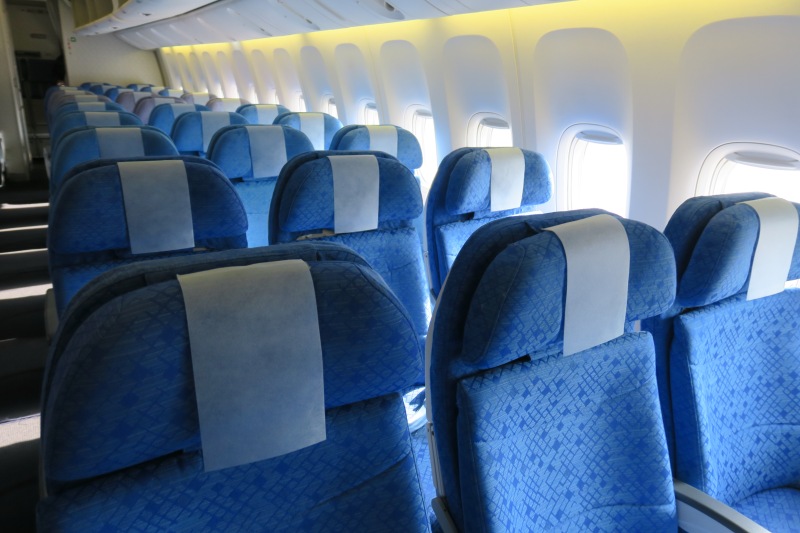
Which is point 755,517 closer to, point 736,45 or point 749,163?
point 749,163

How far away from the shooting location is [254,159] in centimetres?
351

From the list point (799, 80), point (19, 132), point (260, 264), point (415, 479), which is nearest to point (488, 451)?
point (415, 479)

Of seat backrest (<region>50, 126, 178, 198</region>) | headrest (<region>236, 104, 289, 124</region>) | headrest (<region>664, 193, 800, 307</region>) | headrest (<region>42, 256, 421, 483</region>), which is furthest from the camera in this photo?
headrest (<region>236, 104, 289, 124</region>)

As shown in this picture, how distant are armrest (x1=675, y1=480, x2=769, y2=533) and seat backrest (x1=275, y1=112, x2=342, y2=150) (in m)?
4.08

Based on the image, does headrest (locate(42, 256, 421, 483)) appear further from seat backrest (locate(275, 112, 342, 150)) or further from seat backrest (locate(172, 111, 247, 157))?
seat backrest (locate(172, 111, 247, 157))

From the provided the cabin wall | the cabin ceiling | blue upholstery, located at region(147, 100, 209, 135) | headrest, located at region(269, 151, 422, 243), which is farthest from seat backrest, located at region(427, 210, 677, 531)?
blue upholstery, located at region(147, 100, 209, 135)

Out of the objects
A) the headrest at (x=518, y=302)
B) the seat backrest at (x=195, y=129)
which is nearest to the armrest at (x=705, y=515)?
the headrest at (x=518, y=302)

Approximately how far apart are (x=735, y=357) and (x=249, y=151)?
2.70 metres

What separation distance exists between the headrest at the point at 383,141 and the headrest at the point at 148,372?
295cm

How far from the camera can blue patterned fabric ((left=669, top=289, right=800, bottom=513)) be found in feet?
5.24

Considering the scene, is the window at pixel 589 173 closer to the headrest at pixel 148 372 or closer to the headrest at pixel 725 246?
the headrest at pixel 725 246

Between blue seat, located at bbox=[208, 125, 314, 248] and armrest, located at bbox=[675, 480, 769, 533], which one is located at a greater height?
blue seat, located at bbox=[208, 125, 314, 248]

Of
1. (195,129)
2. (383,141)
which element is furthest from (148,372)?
(195,129)

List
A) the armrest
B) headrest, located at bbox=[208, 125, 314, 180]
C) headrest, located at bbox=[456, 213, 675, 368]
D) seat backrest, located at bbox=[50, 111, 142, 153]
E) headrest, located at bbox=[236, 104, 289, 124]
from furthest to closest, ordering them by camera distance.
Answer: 1. headrest, located at bbox=[236, 104, 289, 124]
2. seat backrest, located at bbox=[50, 111, 142, 153]
3. headrest, located at bbox=[208, 125, 314, 180]
4. the armrest
5. headrest, located at bbox=[456, 213, 675, 368]
